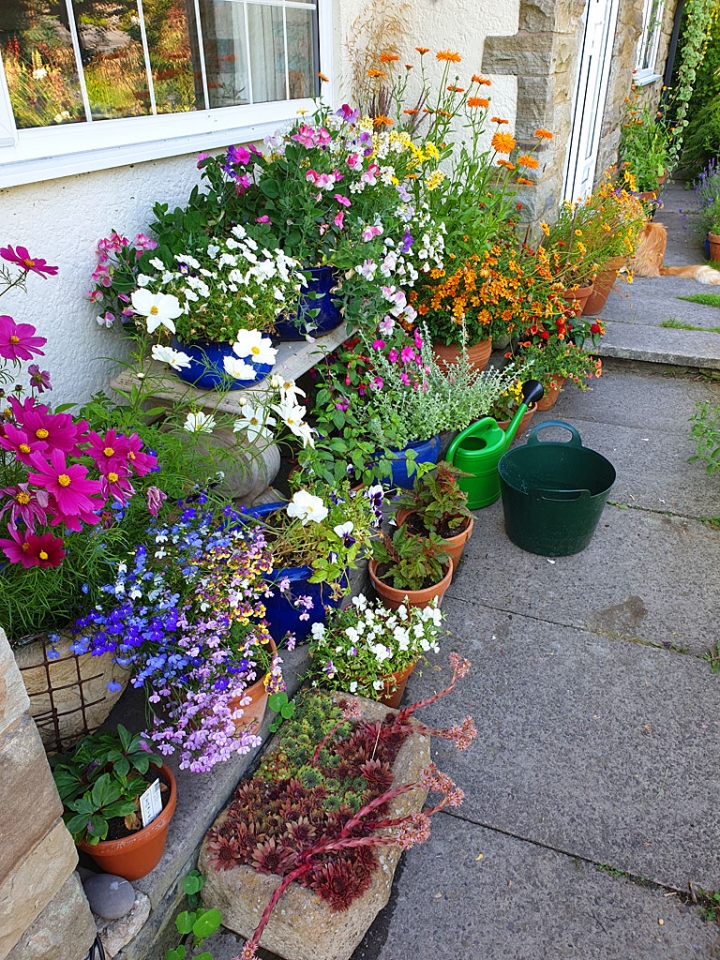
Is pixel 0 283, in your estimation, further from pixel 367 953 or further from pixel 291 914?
pixel 367 953

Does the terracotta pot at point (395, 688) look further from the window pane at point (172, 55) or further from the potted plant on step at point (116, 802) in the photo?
the window pane at point (172, 55)

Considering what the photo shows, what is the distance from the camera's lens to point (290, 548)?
2.14 metres

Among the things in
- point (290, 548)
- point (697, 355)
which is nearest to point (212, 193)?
point (290, 548)

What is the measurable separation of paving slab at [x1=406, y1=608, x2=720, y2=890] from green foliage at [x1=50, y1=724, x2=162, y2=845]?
970mm

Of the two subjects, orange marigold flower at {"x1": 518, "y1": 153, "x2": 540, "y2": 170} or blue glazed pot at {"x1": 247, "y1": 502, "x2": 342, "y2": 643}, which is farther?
orange marigold flower at {"x1": 518, "y1": 153, "x2": 540, "y2": 170}

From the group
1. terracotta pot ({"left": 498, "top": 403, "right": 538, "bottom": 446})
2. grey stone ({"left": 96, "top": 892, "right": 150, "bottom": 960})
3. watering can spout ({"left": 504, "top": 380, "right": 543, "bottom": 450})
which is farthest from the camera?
terracotta pot ({"left": 498, "top": 403, "right": 538, "bottom": 446})

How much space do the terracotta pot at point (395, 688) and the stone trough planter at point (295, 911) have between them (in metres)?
0.55

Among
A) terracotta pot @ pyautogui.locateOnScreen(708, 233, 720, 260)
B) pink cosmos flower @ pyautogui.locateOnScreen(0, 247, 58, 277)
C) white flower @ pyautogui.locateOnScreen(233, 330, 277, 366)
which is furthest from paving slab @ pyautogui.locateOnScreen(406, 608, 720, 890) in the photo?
terracotta pot @ pyautogui.locateOnScreen(708, 233, 720, 260)

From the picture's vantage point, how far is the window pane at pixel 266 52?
3.02 m

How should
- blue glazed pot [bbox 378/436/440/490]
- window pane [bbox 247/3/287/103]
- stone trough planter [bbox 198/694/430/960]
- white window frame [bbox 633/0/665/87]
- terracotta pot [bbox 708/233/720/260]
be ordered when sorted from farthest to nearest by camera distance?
white window frame [bbox 633/0/665/87], terracotta pot [bbox 708/233/720/260], window pane [bbox 247/3/287/103], blue glazed pot [bbox 378/436/440/490], stone trough planter [bbox 198/694/430/960]

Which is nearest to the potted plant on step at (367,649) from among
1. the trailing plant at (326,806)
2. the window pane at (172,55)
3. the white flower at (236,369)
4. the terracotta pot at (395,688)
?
the terracotta pot at (395,688)

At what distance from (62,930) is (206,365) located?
5.16 feet

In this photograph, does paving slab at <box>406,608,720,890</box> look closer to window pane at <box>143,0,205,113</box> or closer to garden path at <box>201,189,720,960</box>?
garden path at <box>201,189,720,960</box>

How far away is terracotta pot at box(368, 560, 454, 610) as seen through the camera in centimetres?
248
